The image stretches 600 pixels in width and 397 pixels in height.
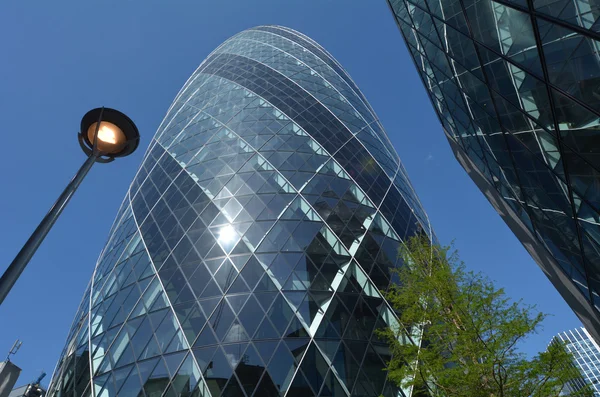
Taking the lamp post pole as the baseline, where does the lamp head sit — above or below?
above

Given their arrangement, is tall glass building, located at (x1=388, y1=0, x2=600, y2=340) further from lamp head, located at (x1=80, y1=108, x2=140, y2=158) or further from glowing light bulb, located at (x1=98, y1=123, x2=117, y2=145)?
glowing light bulb, located at (x1=98, y1=123, x2=117, y2=145)

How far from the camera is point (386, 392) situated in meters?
11.5

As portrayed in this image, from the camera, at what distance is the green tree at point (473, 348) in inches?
299

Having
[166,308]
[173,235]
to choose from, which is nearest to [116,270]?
[173,235]

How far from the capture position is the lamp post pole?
3.47 metres

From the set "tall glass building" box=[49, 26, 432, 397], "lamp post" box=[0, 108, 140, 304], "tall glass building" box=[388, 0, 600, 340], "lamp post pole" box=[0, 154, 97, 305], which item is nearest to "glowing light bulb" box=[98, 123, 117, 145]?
"lamp post" box=[0, 108, 140, 304]

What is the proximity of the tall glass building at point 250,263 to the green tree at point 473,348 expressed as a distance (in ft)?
11.9

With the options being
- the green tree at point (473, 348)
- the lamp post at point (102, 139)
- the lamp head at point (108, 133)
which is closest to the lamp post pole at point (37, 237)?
the lamp post at point (102, 139)

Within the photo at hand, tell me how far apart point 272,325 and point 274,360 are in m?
1.19

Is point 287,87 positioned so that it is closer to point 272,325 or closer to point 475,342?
point 272,325

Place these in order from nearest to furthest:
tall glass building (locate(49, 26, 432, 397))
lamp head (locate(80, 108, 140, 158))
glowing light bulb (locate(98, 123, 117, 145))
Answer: lamp head (locate(80, 108, 140, 158)), glowing light bulb (locate(98, 123, 117, 145)), tall glass building (locate(49, 26, 432, 397))

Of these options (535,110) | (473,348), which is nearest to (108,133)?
(473,348)

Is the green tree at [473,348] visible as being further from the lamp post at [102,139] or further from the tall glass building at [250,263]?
the lamp post at [102,139]

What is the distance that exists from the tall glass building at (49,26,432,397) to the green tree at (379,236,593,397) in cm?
363
